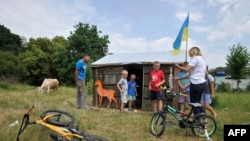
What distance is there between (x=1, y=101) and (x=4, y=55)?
88.0 ft

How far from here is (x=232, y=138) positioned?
11.1ft

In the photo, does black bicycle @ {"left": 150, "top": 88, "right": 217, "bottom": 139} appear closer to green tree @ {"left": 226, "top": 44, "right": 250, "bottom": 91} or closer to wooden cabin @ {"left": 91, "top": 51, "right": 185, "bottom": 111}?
wooden cabin @ {"left": 91, "top": 51, "right": 185, "bottom": 111}

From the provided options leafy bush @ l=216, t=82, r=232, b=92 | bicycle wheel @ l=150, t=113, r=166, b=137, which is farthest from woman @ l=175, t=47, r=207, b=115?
leafy bush @ l=216, t=82, r=232, b=92

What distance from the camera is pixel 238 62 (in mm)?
27719

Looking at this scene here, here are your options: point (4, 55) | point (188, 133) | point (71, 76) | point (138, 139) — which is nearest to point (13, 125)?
point (138, 139)

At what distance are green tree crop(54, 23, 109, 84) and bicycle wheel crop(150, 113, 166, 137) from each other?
32896mm

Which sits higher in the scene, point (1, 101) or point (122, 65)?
point (122, 65)

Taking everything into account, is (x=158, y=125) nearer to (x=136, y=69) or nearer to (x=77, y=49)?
(x=136, y=69)

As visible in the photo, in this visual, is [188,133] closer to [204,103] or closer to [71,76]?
[204,103]

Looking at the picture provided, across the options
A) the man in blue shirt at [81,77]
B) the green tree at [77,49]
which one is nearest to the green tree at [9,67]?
the green tree at [77,49]

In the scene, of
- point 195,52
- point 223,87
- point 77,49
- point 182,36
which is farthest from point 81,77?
point 77,49

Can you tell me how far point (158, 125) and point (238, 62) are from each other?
23510 millimetres

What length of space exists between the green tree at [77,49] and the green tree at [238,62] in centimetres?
1714

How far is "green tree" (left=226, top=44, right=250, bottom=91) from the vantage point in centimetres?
2772
